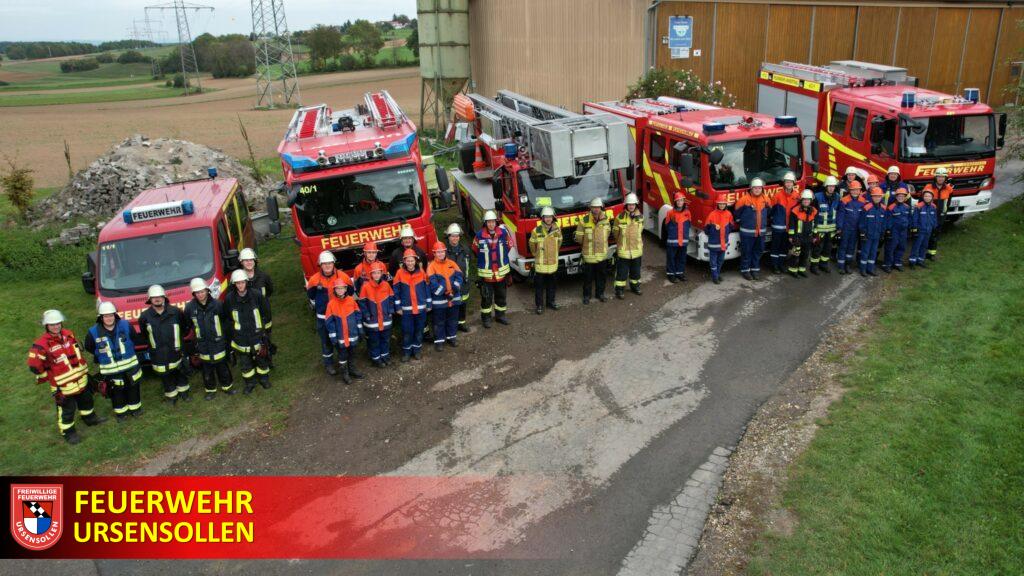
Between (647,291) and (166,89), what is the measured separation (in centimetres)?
7573

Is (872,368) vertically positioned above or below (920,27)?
below

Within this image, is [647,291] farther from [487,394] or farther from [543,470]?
[543,470]

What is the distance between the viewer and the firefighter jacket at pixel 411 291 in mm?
9695

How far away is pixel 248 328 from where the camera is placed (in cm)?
927

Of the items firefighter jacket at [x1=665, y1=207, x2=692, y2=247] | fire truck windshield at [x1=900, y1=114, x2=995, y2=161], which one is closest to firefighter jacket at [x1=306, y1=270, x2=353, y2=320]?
firefighter jacket at [x1=665, y1=207, x2=692, y2=247]

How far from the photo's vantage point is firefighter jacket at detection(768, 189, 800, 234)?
38.5ft

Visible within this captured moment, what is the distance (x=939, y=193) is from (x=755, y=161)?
3318 millimetres

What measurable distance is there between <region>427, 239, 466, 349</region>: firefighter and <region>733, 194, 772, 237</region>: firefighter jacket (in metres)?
5.19

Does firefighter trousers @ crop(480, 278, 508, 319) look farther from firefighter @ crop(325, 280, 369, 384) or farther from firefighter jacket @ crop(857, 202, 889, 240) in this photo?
firefighter jacket @ crop(857, 202, 889, 240)

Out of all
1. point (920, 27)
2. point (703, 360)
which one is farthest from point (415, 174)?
point (920, 27)

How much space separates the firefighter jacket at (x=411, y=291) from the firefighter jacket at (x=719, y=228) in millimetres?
5271

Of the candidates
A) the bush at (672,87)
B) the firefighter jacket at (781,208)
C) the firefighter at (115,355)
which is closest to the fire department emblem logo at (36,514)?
the firefighter at (115,355)

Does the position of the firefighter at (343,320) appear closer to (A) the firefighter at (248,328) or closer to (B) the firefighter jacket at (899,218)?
(A) the firefighter at (248,328)

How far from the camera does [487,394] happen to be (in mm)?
8969
